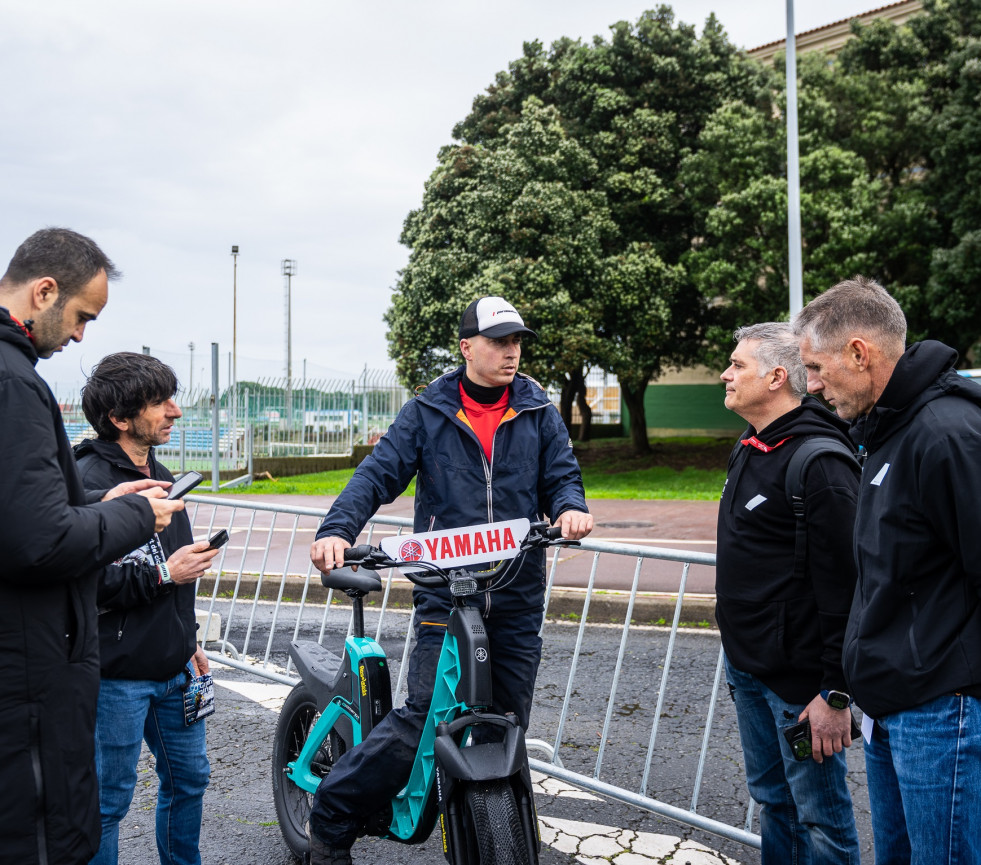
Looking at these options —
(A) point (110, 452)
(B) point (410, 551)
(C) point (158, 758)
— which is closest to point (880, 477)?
(B) point (410, 551)

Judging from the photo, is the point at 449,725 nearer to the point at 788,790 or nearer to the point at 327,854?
the point at 327,854

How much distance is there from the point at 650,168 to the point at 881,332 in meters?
21.5

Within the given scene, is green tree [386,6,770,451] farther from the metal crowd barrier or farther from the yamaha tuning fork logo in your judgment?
the yamaha tuning fork logo

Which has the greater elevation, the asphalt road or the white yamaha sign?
the white yamaha sign

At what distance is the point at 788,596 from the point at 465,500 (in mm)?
1076

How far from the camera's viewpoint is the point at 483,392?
3162 mm

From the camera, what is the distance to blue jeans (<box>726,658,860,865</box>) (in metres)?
2.55

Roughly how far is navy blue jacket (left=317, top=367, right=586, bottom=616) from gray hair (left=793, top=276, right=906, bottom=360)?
1032 mm

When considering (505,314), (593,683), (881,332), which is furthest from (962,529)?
(593,683)

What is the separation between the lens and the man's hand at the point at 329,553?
2709 mm

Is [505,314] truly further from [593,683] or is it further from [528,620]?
[593,683]

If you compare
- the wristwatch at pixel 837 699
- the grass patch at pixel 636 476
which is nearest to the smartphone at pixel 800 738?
the wristwatch at pixel 837 699

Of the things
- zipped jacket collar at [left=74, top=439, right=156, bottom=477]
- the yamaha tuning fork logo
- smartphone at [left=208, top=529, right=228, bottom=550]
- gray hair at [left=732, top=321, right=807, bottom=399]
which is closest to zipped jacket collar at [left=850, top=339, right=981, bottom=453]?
gray hair at [left=732, top=321, right=807, bottom=399]

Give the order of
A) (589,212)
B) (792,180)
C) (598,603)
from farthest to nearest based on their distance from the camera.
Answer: (589,212), (792,180), (598,603)
